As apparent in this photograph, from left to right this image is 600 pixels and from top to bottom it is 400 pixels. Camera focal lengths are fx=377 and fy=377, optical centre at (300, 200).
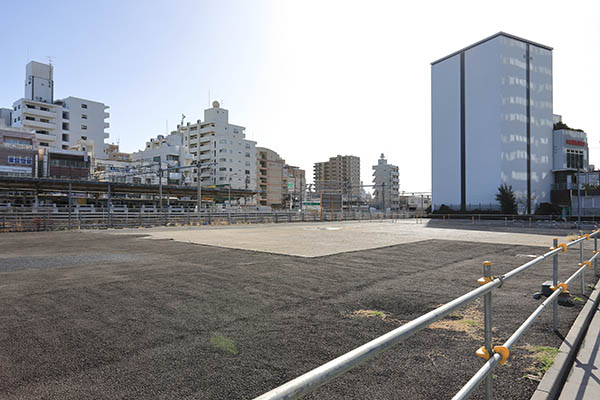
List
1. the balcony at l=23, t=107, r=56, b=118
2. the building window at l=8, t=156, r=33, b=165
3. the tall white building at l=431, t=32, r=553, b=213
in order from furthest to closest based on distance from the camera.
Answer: the balcony at l=23, t=107, r=56, b=118, the building window at l=8, t=156, r=33, b=165, the tall white building at l=431, t=32, r=553, b=213

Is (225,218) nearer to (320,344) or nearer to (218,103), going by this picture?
(320,344)

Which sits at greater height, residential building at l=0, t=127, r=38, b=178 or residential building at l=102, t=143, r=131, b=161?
residential building at l=102, t=143, r=131, b=161

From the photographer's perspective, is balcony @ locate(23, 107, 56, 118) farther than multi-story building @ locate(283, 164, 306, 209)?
No

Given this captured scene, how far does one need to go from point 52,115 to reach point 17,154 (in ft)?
65.4

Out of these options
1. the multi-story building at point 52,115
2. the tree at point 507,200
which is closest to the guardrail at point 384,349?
the tree at point 507,200

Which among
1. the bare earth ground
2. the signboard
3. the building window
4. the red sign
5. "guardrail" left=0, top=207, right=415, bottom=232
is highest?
the red sign

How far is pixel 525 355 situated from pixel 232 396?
3033 mm

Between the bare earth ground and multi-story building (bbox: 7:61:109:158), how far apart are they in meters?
76.7

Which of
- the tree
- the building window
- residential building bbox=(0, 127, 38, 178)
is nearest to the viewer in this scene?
the tree

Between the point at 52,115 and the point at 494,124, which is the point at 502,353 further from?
the point at 52,115

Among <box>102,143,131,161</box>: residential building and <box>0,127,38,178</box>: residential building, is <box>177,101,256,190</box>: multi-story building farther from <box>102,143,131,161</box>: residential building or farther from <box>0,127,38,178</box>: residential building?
<box>0,127,38,178</box>: residential building

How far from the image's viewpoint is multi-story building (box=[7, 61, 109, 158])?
71.2 metres

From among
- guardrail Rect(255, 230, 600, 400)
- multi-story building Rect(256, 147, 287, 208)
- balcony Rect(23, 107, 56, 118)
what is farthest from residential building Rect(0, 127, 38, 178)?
guardrail Rect(255, 230, 600, 400)

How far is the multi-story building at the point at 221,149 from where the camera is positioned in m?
88.4
